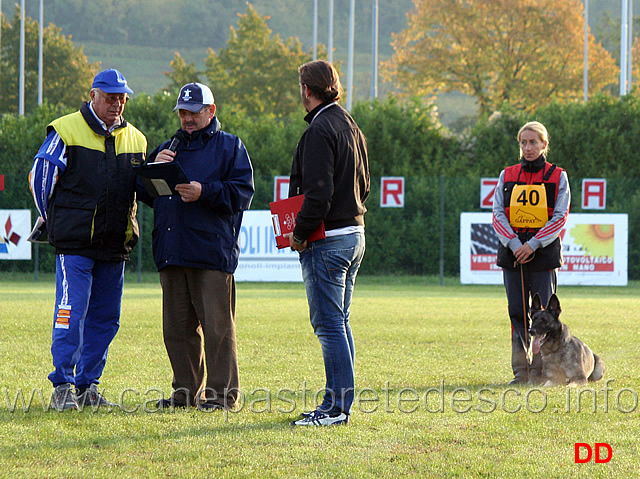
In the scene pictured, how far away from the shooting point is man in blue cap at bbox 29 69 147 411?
241 inches

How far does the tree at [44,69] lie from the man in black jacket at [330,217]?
167 ft

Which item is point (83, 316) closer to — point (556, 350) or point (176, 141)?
point (176, 141)

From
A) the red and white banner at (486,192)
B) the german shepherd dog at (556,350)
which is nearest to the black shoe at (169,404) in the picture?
the german shepherd dog at (556,350)

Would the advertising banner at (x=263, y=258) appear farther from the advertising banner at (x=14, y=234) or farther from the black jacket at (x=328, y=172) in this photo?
the black jacket at (x=328, y=172)

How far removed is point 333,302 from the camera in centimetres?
562

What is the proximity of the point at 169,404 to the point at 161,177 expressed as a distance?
1606 mm

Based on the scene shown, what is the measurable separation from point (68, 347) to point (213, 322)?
100 cm

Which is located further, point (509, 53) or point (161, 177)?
point (509, 53)

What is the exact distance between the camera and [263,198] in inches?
952

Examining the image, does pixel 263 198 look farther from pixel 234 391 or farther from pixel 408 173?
pixel 234 391

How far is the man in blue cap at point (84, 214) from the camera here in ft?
20.0

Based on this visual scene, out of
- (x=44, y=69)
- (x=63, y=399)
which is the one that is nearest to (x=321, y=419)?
(x=63, y=399)

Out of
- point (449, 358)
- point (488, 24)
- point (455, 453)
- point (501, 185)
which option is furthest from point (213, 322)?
point (488, 24)

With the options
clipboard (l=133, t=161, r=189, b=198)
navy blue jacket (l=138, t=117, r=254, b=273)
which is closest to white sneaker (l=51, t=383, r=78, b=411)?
navy blue jacket (l=138, t=117, r=254, b=273)
